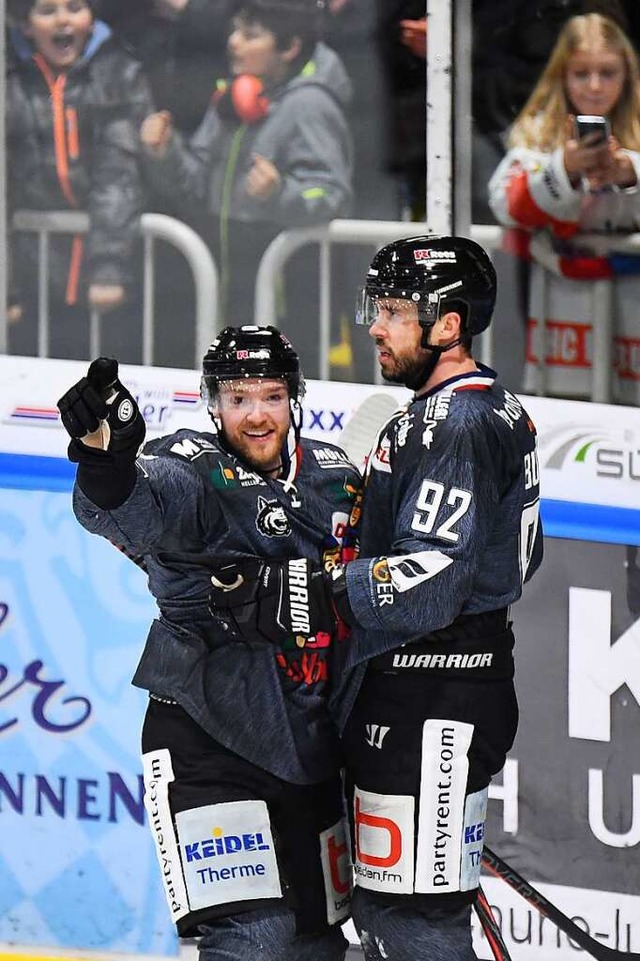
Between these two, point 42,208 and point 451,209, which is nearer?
point 451,209

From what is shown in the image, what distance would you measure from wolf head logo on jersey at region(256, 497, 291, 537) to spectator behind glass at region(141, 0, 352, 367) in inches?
56.2

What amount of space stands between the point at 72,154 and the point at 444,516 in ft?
7.03

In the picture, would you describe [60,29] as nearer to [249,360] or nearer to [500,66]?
[500,66]

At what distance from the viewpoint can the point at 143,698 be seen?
4289 millimetres

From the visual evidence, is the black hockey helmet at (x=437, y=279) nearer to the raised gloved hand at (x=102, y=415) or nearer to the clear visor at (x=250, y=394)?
the clear visor at (x=250, y=394)

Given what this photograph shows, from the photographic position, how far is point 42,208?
4.74 m

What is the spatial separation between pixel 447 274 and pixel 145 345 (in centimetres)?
167

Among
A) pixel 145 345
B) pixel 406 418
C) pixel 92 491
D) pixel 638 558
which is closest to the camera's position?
pixel 92 491

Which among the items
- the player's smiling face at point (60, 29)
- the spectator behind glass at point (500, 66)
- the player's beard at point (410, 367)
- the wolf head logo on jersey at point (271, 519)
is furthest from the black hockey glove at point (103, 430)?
the player's smiling face at point (60, 29)

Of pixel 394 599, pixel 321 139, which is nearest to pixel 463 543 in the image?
pixel 394 599

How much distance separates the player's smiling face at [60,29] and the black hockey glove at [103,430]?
207 centimetres

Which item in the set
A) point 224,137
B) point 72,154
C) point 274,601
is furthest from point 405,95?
point 274,601

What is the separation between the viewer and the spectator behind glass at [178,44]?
4559 millimetres

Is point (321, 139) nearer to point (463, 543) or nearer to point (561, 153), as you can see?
point (561, 153)
